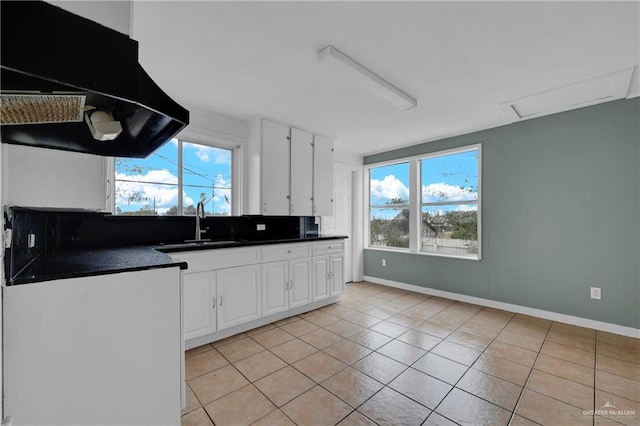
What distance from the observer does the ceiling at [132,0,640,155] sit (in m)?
1.57

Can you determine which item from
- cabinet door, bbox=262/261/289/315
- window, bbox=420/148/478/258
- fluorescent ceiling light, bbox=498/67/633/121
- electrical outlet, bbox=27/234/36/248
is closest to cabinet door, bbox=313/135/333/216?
cabinet door, bbox=262/261/289/315

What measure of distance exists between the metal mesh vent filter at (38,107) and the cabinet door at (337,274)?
9.82ft

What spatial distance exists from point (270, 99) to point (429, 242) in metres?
3.11

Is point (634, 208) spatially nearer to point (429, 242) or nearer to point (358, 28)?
point (429, 242)

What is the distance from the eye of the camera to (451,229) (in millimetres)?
3982

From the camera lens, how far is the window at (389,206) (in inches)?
179

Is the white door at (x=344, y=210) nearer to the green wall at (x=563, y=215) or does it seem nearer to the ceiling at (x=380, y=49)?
→ the green wall at (x=563, y=215)

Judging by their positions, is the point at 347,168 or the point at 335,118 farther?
the point at 347,168

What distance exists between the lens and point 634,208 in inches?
103

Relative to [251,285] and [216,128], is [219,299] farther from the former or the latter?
[216,128]

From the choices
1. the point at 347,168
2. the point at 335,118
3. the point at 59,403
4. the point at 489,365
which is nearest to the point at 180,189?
the point at 335,118

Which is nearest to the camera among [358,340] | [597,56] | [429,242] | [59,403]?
[59,403]

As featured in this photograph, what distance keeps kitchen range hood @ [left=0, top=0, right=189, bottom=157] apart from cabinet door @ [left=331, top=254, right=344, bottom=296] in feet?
8.95

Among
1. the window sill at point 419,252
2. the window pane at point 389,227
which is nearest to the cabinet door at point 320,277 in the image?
the window sill at point 419,252
